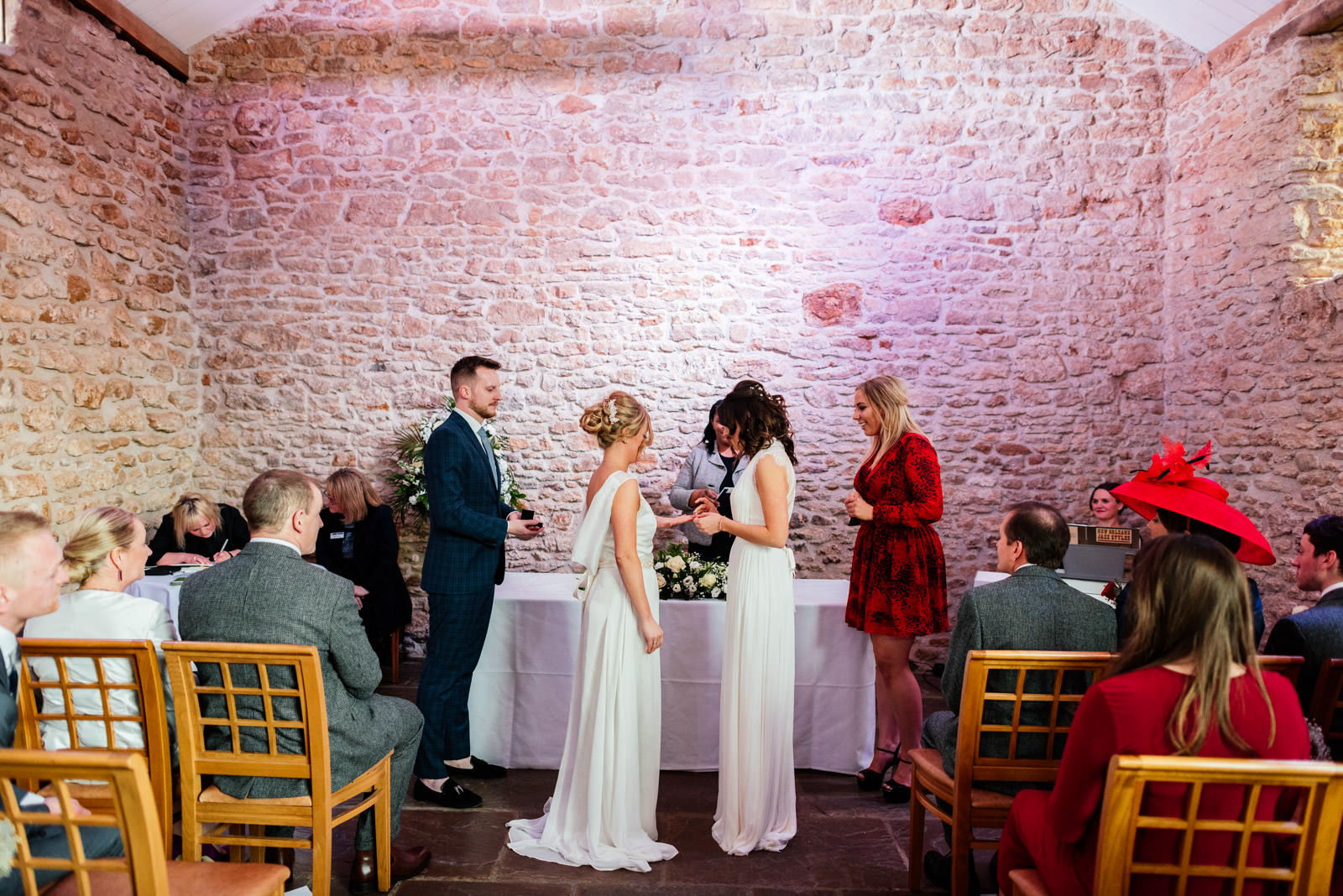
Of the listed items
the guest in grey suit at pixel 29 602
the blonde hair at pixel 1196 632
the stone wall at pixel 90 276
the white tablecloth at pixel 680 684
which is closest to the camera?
the blonde hair at pixel 1196 632

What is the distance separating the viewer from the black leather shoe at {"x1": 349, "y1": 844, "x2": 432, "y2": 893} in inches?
112

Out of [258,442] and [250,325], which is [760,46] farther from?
Result: [258,442]

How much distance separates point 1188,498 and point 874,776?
1.92 metres

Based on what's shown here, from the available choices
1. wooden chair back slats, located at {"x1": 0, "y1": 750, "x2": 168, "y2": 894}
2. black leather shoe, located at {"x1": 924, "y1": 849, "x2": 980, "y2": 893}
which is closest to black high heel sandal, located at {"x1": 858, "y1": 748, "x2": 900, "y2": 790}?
black leather shoe, located at {"x1": 924, "y1": 849, "x2": 980, "y2": 893}

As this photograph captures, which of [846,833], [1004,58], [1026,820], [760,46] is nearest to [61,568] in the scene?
[1026,820]

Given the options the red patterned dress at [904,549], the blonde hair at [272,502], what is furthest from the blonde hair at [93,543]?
the red patterned dress at [904,549]

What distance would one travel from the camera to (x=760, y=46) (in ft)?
19.2

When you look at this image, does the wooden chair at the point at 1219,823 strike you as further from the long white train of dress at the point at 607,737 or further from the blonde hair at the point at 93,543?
the blonde hair at the point at 93,543

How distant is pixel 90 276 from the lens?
16.5 feet

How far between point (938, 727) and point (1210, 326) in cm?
404

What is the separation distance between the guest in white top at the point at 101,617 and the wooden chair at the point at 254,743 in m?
0.18

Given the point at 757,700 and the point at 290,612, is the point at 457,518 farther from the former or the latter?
the point at 757,700

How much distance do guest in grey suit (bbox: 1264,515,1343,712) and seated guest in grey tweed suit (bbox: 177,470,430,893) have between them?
2.62m

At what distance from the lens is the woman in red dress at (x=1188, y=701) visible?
165 cm
